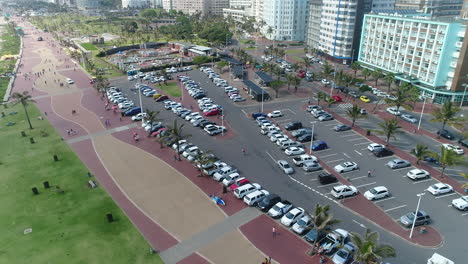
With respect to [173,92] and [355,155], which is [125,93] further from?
[355,155]

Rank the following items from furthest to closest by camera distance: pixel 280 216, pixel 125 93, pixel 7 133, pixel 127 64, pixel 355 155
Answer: pixel 127 64, pixel 125 93, pixel 7 133, pixel 355 155, pixel 280 216

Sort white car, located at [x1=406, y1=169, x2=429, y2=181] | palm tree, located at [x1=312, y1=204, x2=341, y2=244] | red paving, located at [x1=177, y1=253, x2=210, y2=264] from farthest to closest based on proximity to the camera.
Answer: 1. white car, located at [x1=406, y1=169, x2=429, y2=181]
2. red paving, located at [x1=177, y1=253, x2=210, y2=264]
3. palm tree, located at [x1=312, y1=204, x2=341, y2=244]

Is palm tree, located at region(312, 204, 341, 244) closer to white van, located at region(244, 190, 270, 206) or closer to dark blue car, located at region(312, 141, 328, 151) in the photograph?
white van, located at region(244, 190, 270, 206)

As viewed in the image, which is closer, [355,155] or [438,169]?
[438,169]

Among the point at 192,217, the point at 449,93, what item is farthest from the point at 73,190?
the point at 449,93

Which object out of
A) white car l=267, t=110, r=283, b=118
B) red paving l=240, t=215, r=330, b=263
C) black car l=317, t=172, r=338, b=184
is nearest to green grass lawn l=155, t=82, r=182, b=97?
white car l=267, t=110, r=283, b=118

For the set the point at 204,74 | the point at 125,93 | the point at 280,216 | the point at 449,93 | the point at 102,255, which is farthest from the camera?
the point at 204,74

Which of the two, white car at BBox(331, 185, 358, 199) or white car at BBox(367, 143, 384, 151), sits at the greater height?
white car at BBox(367, 143, 384, 151)
